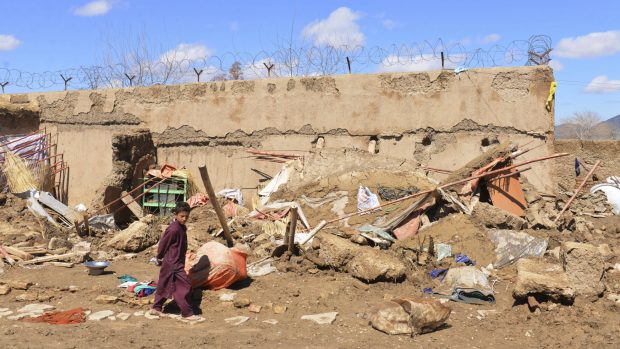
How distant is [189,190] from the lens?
1216 centimetres

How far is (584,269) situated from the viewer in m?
6.88

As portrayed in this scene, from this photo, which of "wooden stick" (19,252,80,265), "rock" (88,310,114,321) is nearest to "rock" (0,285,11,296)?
"wooden stick" (19,252,80,265)

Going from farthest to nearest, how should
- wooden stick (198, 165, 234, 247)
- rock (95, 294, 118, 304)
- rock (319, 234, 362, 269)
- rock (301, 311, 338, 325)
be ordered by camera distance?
1. rock (319, 234, 362, 269)
2. wooden stick (198, 165, 234, 247)
3. rock (95, 294, 118, 304)
4. rock (301, 311, 338, 325)

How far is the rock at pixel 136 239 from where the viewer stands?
9.38m

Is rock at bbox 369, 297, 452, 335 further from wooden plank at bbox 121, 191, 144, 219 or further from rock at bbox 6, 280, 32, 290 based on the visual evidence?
wooden plank at bbox 121, 191, 144, 219

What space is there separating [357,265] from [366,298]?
55 centimetres

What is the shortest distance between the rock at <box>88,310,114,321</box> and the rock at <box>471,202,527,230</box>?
5.18m

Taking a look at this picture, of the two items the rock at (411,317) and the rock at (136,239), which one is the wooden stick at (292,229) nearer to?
the rock at (411,317)

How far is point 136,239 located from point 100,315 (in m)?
3.01

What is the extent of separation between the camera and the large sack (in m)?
7.08

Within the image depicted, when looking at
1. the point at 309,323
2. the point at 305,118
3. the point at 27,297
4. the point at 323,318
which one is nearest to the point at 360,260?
the point at 323,318

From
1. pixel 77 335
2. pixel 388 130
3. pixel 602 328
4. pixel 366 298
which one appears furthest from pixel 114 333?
pixel 388 130

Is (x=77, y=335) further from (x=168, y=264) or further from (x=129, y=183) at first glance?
(x=129, y=183)

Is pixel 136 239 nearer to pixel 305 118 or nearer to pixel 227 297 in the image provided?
pixel 227 297
